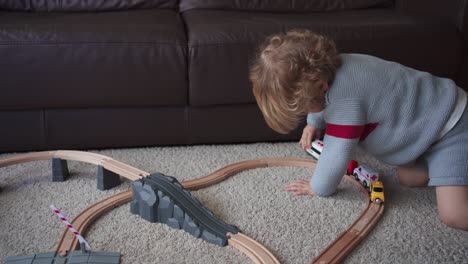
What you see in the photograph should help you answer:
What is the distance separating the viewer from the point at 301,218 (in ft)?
4.30

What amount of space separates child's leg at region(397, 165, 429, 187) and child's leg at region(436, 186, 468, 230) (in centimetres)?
15

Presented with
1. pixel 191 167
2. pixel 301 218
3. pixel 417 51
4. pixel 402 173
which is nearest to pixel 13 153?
pixel 191 167

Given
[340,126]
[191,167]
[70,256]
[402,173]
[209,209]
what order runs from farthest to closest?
1. [191,167]
2. [402,173]
3. [209,209]
4. [340,126]
5. [70,256]

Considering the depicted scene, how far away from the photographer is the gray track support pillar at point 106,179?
1.43m

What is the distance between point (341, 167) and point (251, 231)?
0.94 ft

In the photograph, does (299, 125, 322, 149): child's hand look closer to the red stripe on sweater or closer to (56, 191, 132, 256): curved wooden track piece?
the red stripe on sweater

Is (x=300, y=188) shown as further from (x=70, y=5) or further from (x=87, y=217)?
(x=70, y=5)

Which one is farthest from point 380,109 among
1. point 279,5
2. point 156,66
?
point 279,5

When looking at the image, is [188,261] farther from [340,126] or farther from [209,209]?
[340,126]

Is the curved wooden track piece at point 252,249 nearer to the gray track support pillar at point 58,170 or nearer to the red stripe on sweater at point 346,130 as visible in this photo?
the red stripe on sweater at point 346,130

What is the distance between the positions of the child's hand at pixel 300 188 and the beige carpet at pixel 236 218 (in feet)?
0.08

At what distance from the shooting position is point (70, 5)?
6.20 ft

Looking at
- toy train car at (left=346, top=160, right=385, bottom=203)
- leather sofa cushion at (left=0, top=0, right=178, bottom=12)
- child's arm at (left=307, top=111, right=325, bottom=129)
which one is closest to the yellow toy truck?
toy train car at (left=346, top=160, right=385, bottom=203)

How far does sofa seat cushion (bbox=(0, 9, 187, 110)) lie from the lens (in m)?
1.50
